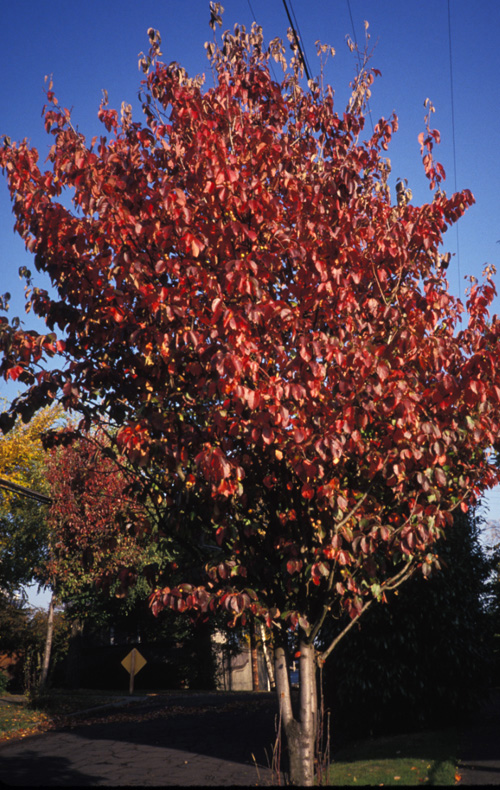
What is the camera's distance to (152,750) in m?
13.8

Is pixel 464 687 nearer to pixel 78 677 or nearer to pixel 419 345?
pixel 419 345

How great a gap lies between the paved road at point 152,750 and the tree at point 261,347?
10.4ft

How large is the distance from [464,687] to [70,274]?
11.9m

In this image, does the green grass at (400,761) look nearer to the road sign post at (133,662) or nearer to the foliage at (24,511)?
the road sign post at (133,662)

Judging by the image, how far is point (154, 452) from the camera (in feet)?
18.5

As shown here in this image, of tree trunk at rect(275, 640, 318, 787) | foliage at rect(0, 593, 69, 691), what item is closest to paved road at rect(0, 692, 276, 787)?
tree trunk at rect(275, 640, 318, 787)

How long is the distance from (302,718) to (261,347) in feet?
11.8

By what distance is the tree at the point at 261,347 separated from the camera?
536 cm

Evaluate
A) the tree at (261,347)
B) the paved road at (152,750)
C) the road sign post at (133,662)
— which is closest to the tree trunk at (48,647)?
the paved road at (152,750)

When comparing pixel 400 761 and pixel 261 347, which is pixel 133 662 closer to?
pixel 400 761

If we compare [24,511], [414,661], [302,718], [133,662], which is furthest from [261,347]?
[24,511]

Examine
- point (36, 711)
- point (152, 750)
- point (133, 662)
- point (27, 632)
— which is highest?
point (27, 632)

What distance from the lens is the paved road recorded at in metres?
10.6

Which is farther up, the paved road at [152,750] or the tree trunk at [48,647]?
the tree trunk at [48,647]
